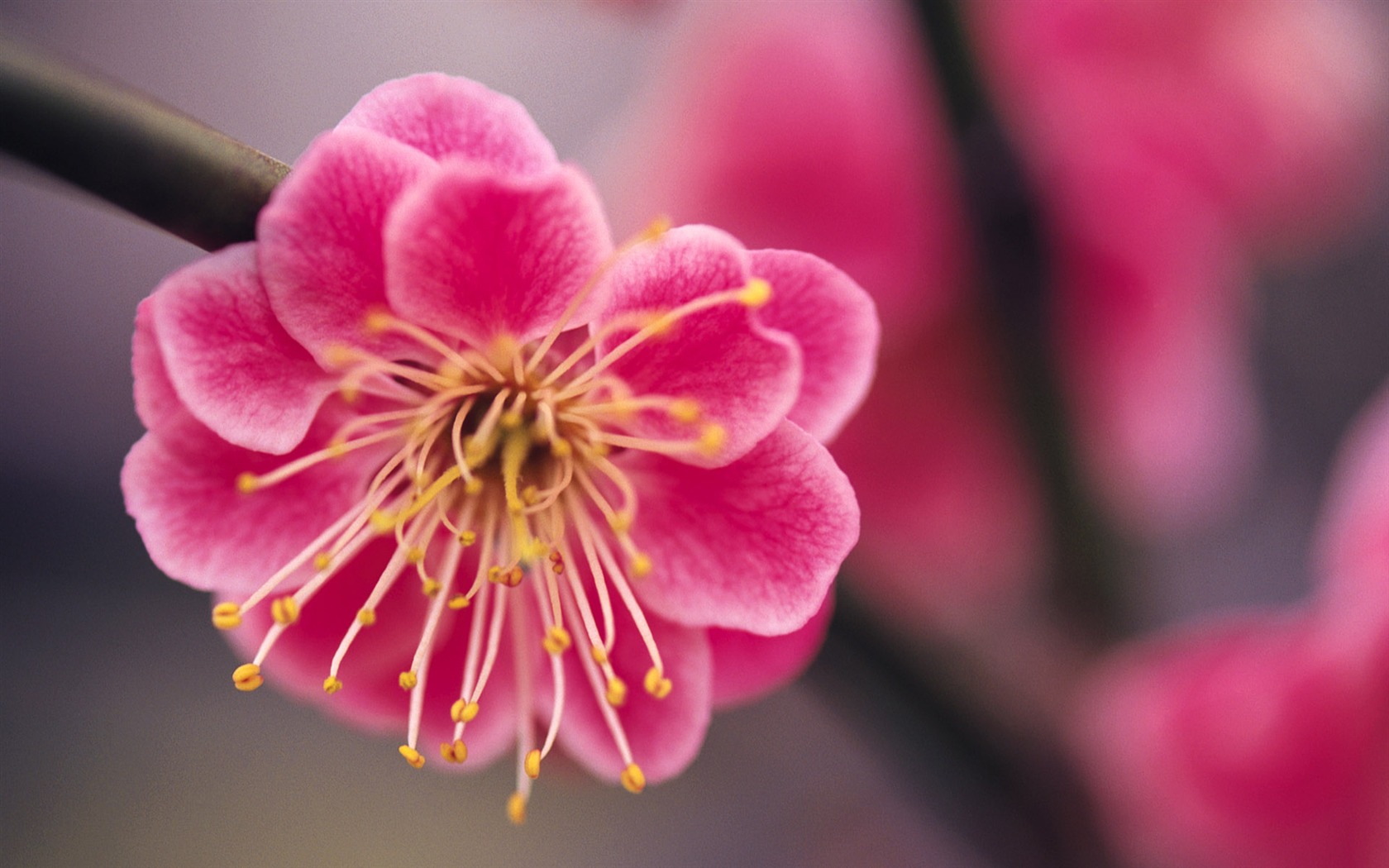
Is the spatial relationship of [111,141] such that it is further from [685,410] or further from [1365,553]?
[1365,553]

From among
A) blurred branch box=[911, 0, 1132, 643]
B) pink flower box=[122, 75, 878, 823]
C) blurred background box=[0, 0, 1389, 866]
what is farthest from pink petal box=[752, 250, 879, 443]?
blurred background box=[0, 0, 1389, 866]

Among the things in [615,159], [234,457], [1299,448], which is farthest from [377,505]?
[1299,448]

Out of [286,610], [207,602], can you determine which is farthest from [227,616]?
[207,602]

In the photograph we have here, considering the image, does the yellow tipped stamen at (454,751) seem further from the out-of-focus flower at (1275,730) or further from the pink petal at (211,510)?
the out-of-focus flower at (1275,730)

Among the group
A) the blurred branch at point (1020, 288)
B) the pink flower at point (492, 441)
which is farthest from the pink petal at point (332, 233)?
the blurred branch at point (1020, 288)

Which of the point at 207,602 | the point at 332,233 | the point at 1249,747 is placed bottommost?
the point at 207,602

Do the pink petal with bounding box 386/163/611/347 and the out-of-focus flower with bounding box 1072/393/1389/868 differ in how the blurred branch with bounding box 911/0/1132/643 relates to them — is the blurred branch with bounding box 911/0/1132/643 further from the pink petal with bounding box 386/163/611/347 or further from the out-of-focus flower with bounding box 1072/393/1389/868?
the pink petal with bounding box 386/163/611/347

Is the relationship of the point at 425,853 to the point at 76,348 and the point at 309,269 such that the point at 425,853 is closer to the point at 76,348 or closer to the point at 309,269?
the point at 76,348
